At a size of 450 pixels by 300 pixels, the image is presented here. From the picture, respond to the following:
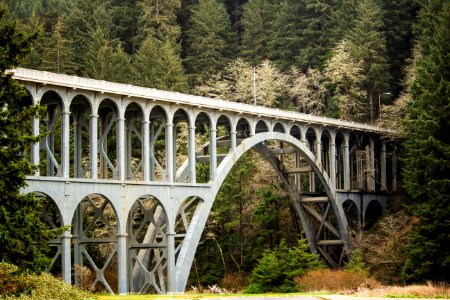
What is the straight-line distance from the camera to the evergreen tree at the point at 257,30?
91.8 m

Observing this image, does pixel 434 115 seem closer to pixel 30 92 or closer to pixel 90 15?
pixel 30 92

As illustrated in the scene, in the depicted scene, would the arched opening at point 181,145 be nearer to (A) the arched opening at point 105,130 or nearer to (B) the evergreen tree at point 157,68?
(A) the arched opening at point 105,130

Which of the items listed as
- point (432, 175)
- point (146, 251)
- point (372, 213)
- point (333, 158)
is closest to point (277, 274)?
point (146, 251)

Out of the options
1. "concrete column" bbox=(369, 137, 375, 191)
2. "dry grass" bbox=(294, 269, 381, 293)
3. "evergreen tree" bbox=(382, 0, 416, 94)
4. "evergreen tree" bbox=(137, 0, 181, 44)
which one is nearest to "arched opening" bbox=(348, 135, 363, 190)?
"concrete column" bbox=(369, 137, 375, 191)

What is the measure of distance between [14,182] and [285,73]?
6307cm

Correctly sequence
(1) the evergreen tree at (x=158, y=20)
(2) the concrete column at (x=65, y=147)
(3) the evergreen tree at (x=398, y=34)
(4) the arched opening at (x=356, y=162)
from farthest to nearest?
1. (1) the evergreen tree at (x=158, y=20)
2. (3) the evergreen tree at (x=398, y=34)
3. (4) the arched opening at (x=356, y=162)
4. (2) the concrete column at (x=65, y=147)

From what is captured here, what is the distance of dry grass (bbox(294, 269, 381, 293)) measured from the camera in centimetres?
4706

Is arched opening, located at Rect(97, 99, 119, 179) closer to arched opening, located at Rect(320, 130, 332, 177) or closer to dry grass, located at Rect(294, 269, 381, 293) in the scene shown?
dry grass, located at Rect(294, 269, 381, 293)

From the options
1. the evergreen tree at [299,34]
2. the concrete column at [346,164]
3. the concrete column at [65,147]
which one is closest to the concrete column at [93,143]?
the concrete column at [65,147]

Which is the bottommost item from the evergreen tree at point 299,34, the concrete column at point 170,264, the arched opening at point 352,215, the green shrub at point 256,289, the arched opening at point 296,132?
the green shrub at point 256,289

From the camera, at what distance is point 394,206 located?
217 feet

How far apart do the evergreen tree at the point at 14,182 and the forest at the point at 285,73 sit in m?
26.1

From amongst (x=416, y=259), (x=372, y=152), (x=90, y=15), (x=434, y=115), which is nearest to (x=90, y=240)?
(x=416, y=259)

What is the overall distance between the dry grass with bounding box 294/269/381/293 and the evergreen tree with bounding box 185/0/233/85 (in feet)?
134
